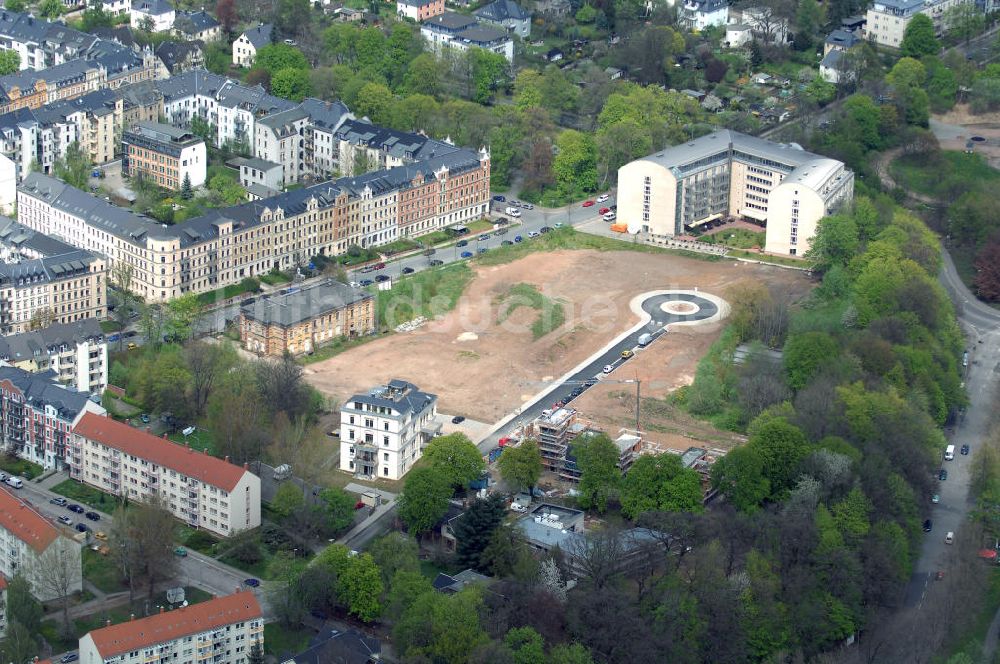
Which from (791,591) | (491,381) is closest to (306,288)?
(491,381)

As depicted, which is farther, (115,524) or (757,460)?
(757,460)

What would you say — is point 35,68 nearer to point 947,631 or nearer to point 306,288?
point 306,288

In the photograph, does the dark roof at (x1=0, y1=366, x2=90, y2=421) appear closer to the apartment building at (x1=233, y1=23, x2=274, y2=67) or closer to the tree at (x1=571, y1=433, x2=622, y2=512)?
the tree at (x1=571, y1=433, x2=622, y2=512)

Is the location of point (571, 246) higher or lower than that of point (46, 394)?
lower

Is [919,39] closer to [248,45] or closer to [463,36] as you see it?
[463,36]

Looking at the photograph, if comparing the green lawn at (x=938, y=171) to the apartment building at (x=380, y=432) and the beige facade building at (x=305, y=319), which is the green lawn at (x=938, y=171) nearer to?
the beige facade building at (x=305, y=319)

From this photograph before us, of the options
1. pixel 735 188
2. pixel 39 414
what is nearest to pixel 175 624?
pixel 39 414
